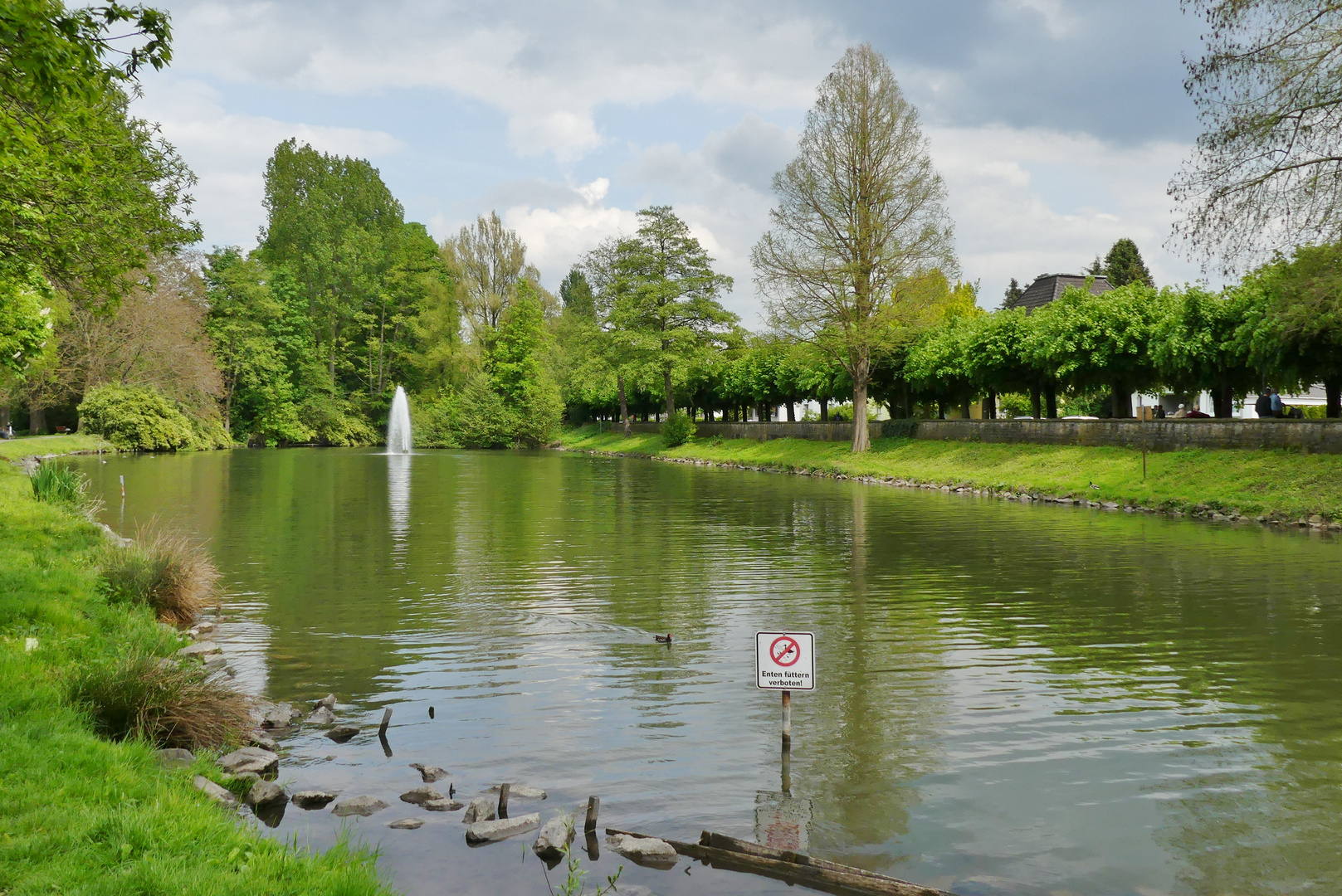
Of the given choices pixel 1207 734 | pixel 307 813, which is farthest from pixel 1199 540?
pixel 307 813

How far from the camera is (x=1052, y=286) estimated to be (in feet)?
176

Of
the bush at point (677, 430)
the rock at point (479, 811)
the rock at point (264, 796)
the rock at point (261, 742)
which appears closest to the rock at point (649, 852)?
the rock at point (479, 811)

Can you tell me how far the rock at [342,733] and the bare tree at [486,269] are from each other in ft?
249

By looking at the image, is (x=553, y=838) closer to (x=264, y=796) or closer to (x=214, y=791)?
(x=264, y=796)

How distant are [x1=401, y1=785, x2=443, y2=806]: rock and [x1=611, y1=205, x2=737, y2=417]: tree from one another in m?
58.0

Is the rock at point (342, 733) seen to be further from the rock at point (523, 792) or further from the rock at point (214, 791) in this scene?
the rock at point (523, 792)

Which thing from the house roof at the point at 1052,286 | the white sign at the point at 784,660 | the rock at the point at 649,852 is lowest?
the rock at the point at 649,852

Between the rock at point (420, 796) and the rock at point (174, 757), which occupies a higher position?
the rock at point (174, 757)

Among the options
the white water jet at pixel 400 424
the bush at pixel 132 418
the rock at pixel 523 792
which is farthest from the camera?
the white water jet at pixel 400 424

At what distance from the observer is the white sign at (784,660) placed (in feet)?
24.7

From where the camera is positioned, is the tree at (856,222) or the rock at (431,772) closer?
the rock at (431,772)

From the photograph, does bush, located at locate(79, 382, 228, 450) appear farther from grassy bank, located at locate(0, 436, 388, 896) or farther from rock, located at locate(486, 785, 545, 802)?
rock, located at locate(486, 785, 545, 802)

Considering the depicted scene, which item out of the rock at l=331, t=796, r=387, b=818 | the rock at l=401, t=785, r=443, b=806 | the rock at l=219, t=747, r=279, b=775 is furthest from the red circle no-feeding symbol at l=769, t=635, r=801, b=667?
the rock at l=219, t=747, r=279, b=775

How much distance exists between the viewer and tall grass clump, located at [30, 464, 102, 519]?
61.7ft
